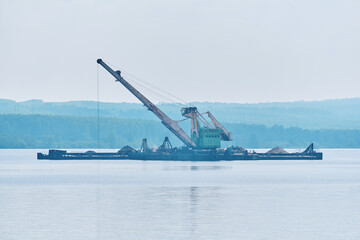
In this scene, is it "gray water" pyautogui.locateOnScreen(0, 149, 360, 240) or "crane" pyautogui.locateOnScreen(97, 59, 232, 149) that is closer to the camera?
"gray water" pyautogui.locateOnScreen(0, 149, 360, 240)

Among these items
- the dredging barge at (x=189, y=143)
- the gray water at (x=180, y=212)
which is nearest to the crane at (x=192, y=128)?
the dredging barge at (x=189, y=143)

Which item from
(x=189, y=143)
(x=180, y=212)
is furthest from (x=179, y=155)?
(x=180, y=212)

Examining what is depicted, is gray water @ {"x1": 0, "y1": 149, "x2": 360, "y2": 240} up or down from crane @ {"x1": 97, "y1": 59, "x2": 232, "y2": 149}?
down

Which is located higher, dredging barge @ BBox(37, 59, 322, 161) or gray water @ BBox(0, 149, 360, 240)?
dredging barge @ BBox(37, 59, 322, 161)

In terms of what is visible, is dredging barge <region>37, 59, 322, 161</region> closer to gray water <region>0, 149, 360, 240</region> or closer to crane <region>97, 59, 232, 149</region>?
crane <region>97, 59, 232, 149</region>

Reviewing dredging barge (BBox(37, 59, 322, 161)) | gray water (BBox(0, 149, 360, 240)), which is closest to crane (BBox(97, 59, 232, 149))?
dredging barge (BBox(37, 59, 322, 161))

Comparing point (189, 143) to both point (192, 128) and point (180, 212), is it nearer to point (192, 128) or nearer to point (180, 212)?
point (192, 128)

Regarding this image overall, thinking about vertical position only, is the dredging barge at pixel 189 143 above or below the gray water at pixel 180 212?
above

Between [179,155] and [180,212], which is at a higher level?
[179,155]

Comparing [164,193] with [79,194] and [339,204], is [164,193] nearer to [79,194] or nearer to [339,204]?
[79,194]

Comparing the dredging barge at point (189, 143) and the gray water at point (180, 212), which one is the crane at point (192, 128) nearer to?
the dredging barge at point (189, 143)

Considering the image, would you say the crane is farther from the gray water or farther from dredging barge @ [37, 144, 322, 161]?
the gray water

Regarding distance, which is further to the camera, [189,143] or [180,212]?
[189,143]

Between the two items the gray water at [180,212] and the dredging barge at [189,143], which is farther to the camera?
the dredging barge at [189,143]
